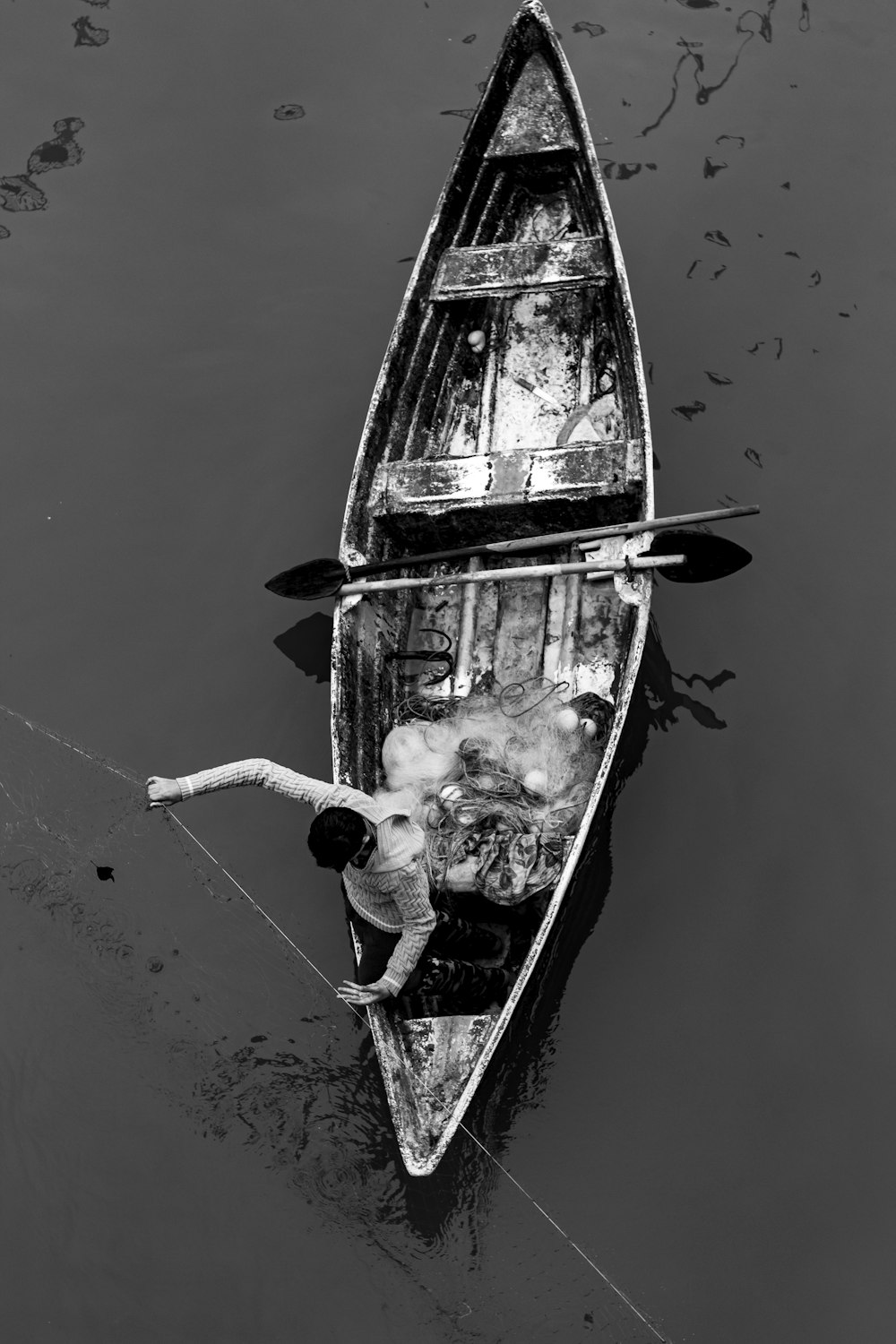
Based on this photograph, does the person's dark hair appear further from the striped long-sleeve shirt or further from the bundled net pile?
the bundled net pile

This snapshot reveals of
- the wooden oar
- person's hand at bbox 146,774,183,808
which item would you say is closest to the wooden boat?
the wooden oar

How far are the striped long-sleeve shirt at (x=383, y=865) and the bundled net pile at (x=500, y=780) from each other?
0.75 m

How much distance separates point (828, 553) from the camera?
28.0 ft

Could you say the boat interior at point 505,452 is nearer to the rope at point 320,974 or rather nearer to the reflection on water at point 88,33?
the rope at point 320,974

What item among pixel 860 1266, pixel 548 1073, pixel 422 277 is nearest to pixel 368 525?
pixel 422 277

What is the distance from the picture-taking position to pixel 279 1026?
24.6 ft

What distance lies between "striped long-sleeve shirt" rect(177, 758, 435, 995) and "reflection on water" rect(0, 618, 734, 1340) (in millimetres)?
1239

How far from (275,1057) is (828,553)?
4898 mm

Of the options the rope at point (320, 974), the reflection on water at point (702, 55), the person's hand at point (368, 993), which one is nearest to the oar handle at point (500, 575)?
the rope at point (320, 974)

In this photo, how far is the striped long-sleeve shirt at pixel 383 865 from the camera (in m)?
5.92

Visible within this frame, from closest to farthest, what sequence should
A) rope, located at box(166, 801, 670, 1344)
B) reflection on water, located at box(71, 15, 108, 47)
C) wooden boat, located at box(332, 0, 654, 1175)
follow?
rope, located at box(166, 801, 670, 1344) < wooden boat, located at box(332, 0, 654, 1175) < reflection on water, located at box(71, 15, 108, 47)

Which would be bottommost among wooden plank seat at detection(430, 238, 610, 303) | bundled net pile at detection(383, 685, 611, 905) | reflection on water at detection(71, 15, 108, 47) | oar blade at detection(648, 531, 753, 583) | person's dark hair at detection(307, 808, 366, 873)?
bundled net pile at detection(383, 685, 611, 905)

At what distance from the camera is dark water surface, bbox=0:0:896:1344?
6.90 metres

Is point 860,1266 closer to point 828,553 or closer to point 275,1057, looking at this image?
point 275,1057
